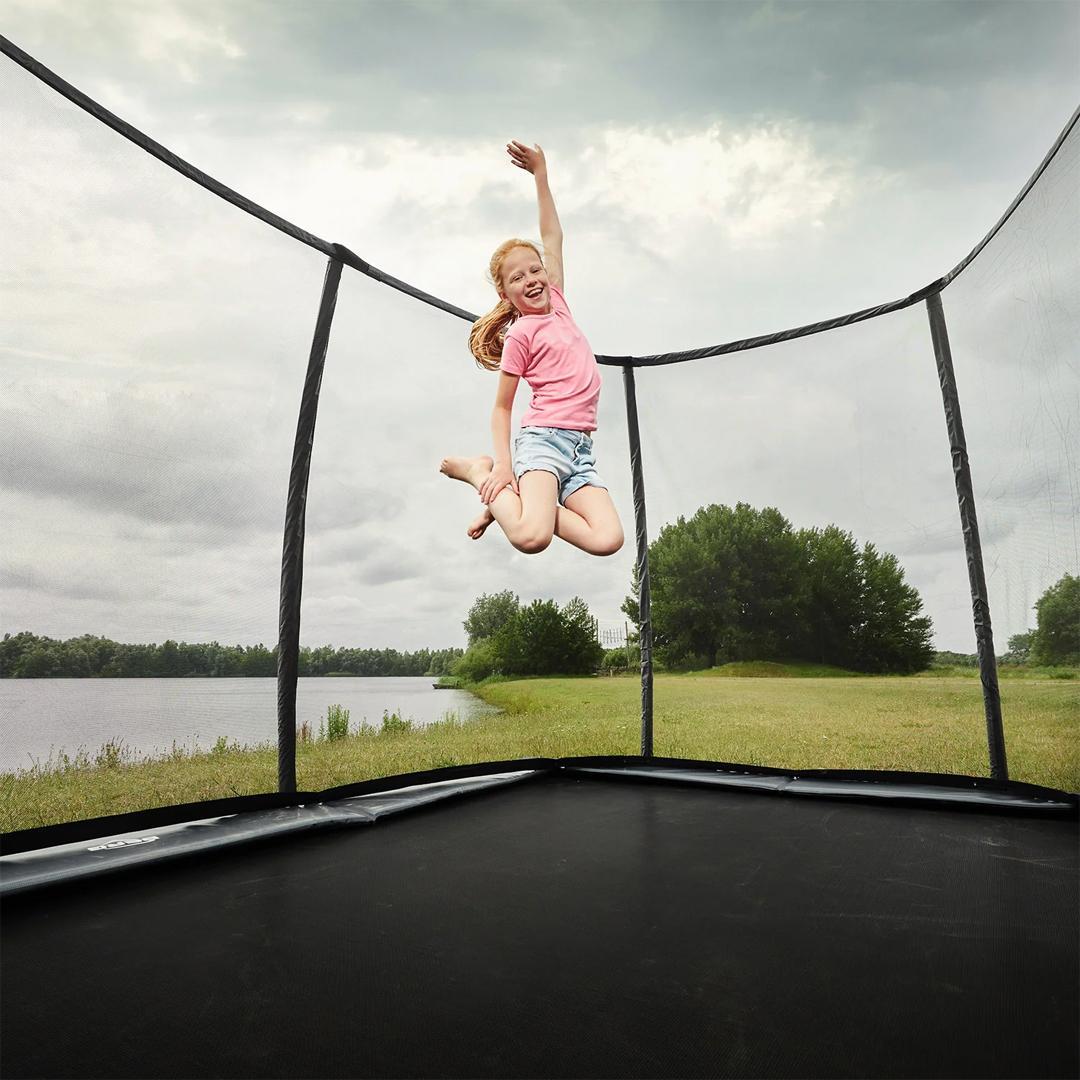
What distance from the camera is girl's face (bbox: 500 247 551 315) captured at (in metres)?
2.65

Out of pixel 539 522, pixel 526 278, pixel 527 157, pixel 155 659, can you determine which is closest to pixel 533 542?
pixel 539 522

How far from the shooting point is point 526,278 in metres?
2.65

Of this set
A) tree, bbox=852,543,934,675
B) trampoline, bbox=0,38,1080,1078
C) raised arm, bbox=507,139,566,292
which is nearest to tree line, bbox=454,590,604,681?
trampoline, bbox=0,38,1080,1078

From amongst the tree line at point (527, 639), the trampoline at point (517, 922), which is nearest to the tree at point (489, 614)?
the tree line at point (527, 639)

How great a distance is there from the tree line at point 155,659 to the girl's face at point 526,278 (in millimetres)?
1359

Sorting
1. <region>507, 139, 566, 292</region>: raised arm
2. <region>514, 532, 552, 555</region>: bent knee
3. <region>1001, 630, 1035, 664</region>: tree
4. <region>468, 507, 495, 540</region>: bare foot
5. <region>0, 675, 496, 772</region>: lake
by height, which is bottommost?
<region>0, 675, 496, 772</region>: lake

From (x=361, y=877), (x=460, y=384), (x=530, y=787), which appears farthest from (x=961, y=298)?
(x=361, y=877)

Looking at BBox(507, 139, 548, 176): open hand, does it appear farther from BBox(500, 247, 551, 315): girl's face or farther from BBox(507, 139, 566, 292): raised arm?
BBox(500, 247, 551, 315): girl's face

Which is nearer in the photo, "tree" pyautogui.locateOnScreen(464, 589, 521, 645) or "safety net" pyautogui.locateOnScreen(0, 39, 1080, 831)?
"safety net" pyautogui.locateOnScreen(0, 39, 1080, 831)

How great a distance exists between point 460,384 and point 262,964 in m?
2.15

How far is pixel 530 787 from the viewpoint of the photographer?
2404 mm

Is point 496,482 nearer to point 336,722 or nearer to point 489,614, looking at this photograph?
point 489,614

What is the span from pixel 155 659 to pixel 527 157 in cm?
202

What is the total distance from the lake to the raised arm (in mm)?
1633
